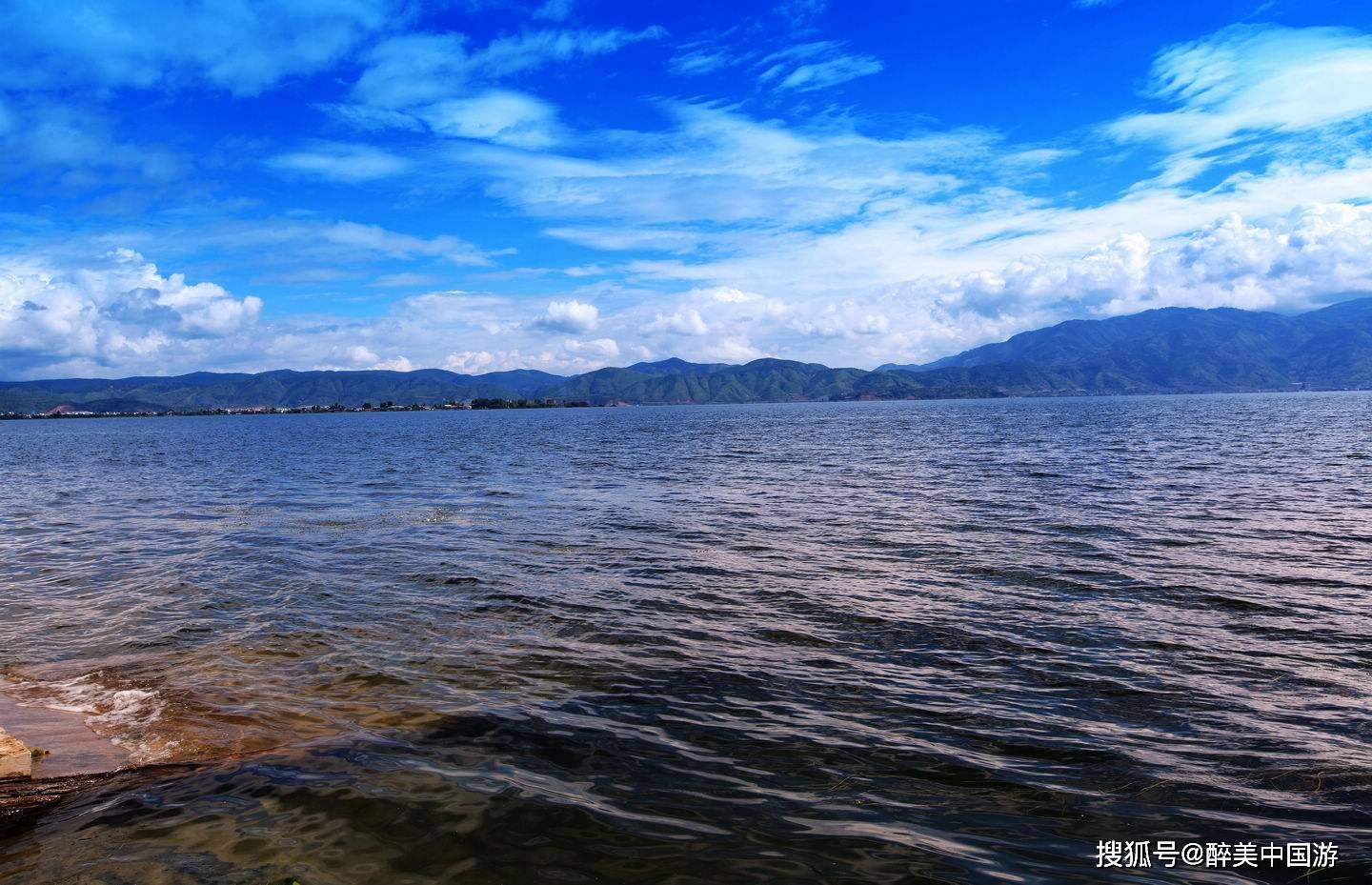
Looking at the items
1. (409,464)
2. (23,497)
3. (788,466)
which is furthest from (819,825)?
(409,464)

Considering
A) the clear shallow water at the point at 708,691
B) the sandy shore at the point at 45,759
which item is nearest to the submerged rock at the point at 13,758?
the sandy shore at the point at 45,759

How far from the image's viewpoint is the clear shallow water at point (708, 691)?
8438 mm

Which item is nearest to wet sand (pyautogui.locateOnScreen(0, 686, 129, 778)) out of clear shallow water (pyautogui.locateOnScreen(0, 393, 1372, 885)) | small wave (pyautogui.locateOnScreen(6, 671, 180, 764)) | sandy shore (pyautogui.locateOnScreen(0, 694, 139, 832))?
sandy shore (pyautogui.locateOnScreen(0, 694, 139, 832))

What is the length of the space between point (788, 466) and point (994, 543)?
31.8 meters

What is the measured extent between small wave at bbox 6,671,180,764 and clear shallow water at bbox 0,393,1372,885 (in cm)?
8

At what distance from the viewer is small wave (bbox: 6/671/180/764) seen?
434 inches

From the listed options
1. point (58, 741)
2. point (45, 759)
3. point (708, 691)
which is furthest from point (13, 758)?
point (708, 691)

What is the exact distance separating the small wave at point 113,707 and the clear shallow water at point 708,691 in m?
0.08

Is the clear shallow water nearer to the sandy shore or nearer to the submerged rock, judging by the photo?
the sandy shore

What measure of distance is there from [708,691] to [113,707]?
33.7 feet

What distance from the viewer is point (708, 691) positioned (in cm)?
1305

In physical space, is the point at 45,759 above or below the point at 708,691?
above

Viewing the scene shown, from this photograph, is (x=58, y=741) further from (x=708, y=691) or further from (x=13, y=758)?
(x=708, y=691)

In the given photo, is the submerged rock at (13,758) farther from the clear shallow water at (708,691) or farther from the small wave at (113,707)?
the clear shallow water at (708,691)
